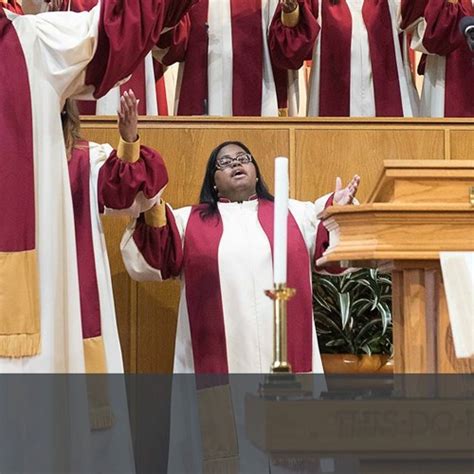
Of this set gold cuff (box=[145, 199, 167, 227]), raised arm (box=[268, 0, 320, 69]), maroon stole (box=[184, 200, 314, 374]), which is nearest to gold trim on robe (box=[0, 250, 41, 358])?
gold cuff (box=[145, 199, 167, 227])

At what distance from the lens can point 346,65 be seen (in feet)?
21.5

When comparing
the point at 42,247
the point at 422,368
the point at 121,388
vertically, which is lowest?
the point at 121,388

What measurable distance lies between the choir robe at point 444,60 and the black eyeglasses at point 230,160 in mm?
1653

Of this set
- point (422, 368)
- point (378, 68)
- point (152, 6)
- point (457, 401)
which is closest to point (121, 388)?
point (152, 6)

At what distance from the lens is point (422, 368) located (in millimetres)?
2570

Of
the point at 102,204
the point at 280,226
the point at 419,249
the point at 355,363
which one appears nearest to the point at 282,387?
the point at 280,226

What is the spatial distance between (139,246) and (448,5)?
2505 millimetres

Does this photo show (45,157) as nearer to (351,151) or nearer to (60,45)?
(60,45)

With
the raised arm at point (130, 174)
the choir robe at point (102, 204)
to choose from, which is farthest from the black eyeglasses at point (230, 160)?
the raised arm at point (130, 174)

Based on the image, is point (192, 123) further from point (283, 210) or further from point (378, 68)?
point (283, 210)

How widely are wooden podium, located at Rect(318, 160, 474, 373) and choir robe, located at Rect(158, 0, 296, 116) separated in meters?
3.87

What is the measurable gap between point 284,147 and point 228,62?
92 cm

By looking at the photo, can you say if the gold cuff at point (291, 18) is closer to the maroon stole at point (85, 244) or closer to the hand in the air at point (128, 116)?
the maroon stole at point (85, 244)

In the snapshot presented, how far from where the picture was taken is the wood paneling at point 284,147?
18.3 ft
